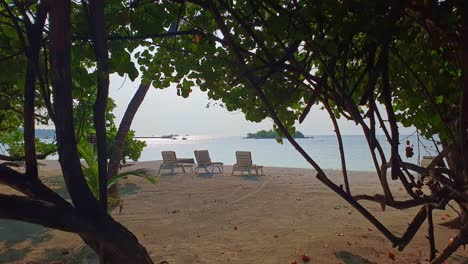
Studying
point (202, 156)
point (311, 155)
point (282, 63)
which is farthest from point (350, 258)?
point (311, 155)

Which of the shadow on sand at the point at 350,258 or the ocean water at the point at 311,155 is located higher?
the ocean water at the point at 311,155

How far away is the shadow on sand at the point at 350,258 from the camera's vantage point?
201 inches

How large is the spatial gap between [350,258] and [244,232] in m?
2.12

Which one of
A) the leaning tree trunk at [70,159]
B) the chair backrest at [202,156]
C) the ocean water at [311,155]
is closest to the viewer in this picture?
the leaning tree trunk at [70,159]

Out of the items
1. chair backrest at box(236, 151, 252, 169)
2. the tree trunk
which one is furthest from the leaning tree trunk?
chair backrest at box(236, 151, 252, 169)

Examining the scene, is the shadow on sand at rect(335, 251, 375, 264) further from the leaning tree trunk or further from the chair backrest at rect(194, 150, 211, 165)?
the chair backrest at rect(194, 150, 211, 165)

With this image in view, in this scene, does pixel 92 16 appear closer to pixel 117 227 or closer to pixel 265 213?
pixel 117 227

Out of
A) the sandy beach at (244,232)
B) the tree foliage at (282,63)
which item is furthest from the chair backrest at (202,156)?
the tree foliage at (282,63)

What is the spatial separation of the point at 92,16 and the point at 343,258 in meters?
4.71

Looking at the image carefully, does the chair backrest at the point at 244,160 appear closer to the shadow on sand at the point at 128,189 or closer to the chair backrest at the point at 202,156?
the chair backrest at the point at 202,156

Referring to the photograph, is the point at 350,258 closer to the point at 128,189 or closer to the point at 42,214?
the point at 42,214

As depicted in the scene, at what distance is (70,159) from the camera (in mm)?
1998

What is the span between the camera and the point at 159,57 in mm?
3305

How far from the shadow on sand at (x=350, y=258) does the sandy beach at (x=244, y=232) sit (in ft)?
0.05
